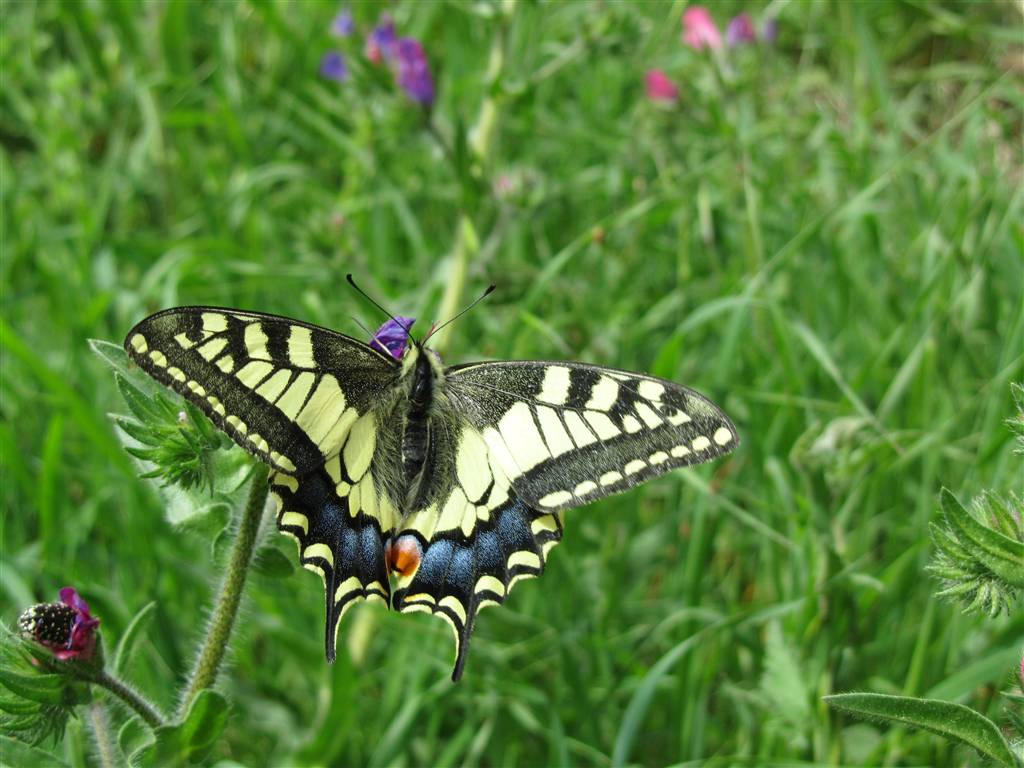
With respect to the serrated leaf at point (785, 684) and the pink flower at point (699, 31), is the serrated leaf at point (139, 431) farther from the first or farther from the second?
the pink flower at point (699, 31)

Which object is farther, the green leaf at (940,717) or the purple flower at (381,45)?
the purple flower at (381,45)

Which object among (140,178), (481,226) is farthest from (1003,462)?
(140,178)

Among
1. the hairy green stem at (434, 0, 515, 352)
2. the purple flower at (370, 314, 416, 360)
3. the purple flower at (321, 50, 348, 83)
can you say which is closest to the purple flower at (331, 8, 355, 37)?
the purple flower at (321, 50, 348, 83)

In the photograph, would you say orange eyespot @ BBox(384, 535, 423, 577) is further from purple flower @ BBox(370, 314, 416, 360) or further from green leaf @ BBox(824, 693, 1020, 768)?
green leaf @ BBox(824, 693, 1020, 768)

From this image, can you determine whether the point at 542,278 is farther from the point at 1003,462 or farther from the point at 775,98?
the point at 775,98

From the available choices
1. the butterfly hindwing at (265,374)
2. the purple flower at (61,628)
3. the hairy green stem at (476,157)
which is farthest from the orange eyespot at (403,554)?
the hairy green stem at (476,157)

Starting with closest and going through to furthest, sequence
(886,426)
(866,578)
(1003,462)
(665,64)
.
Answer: (866,578) < (1003,462) < (886,426) < (665,64)
